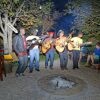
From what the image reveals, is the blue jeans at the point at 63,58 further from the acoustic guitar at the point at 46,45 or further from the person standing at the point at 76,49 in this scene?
the acoustic guitar at the point at 46,45

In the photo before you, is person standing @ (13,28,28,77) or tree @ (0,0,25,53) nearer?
person standing @ (13,28,28,77)

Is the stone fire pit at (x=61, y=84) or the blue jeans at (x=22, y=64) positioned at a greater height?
the blue jeans at (x=22, y=64)

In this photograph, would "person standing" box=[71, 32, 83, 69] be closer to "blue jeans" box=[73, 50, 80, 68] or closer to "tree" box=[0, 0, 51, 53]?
"blue jeans" box=[73, 50, 80, 68]

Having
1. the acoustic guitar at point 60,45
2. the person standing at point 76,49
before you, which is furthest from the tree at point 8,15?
the person standing at point 76,49

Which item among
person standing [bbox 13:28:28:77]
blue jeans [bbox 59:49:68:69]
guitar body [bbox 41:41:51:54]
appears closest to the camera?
person standing [bbox 13:28:28:77]

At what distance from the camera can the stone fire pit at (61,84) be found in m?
9.39

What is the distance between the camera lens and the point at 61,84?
9.86 meters

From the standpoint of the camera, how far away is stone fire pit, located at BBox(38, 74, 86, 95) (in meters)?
9.39

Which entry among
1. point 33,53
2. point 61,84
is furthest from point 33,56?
point 61,84

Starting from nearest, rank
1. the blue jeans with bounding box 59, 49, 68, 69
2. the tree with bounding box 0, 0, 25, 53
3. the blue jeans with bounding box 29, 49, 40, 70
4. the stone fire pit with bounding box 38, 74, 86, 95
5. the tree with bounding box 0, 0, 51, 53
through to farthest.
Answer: the stone fire pit with bounding box 38, 74, 86, 95
the blue jeans with bounding box 29, 49, 40, 70
the blue jeans with bounding box 59, 49, 68, 69
the tree with bounding box 0, 0, 25, 53
the tree with bounding box 0, 0, 51, 53

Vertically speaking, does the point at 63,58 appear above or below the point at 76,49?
below

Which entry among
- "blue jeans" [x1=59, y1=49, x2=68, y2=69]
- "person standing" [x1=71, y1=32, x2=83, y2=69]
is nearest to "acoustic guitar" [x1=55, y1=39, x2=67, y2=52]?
"blue jeans" [x1=59, y1=49, x2=68, y2=69]

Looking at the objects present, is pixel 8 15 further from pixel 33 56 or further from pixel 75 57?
pixel 75 57

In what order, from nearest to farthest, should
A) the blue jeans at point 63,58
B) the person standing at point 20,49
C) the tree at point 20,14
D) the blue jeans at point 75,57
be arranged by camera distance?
the person standing at point 20,49 → the blue jeans at point 63,58 → the blue jeans at point 75,57 → the tree at point 20,14
